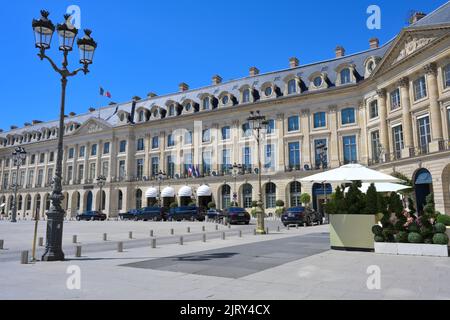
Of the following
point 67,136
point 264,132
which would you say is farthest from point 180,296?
point 67,136

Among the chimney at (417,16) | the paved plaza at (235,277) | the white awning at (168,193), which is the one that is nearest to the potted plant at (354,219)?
the paved plaza at (235,277)

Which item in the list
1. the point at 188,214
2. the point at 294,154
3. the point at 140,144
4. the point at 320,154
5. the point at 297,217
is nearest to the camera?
the point at 297,217

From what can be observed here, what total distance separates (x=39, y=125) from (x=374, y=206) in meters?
78.8

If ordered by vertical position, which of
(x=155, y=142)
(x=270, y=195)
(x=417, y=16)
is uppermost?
(x=417, y=16)

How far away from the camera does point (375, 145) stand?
120 feet

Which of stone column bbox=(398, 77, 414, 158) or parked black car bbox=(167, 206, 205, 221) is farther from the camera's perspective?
parked black car bbox=(167, 206, 205, 221)

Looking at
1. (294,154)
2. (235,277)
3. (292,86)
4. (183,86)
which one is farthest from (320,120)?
(235,277)

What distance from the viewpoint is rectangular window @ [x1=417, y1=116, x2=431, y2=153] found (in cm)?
2934

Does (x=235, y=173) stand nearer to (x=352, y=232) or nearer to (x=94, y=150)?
(x=94, y=150)

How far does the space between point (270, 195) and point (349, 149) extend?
431 inches

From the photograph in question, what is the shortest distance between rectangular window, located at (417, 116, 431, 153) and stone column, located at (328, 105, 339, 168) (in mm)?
10488

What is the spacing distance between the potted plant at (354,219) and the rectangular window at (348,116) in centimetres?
2949

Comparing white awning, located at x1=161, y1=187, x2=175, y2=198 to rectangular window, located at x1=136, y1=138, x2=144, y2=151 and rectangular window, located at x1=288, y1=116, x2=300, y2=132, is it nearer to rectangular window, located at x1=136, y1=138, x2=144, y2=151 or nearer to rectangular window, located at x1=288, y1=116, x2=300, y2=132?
rectangular window, located at x1=136, y1=138, x2=144, y2=151

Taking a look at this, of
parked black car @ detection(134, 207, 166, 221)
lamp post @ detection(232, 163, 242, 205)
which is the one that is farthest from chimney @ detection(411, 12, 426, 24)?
parked black car @ detection(134, 207, 166, 221)
